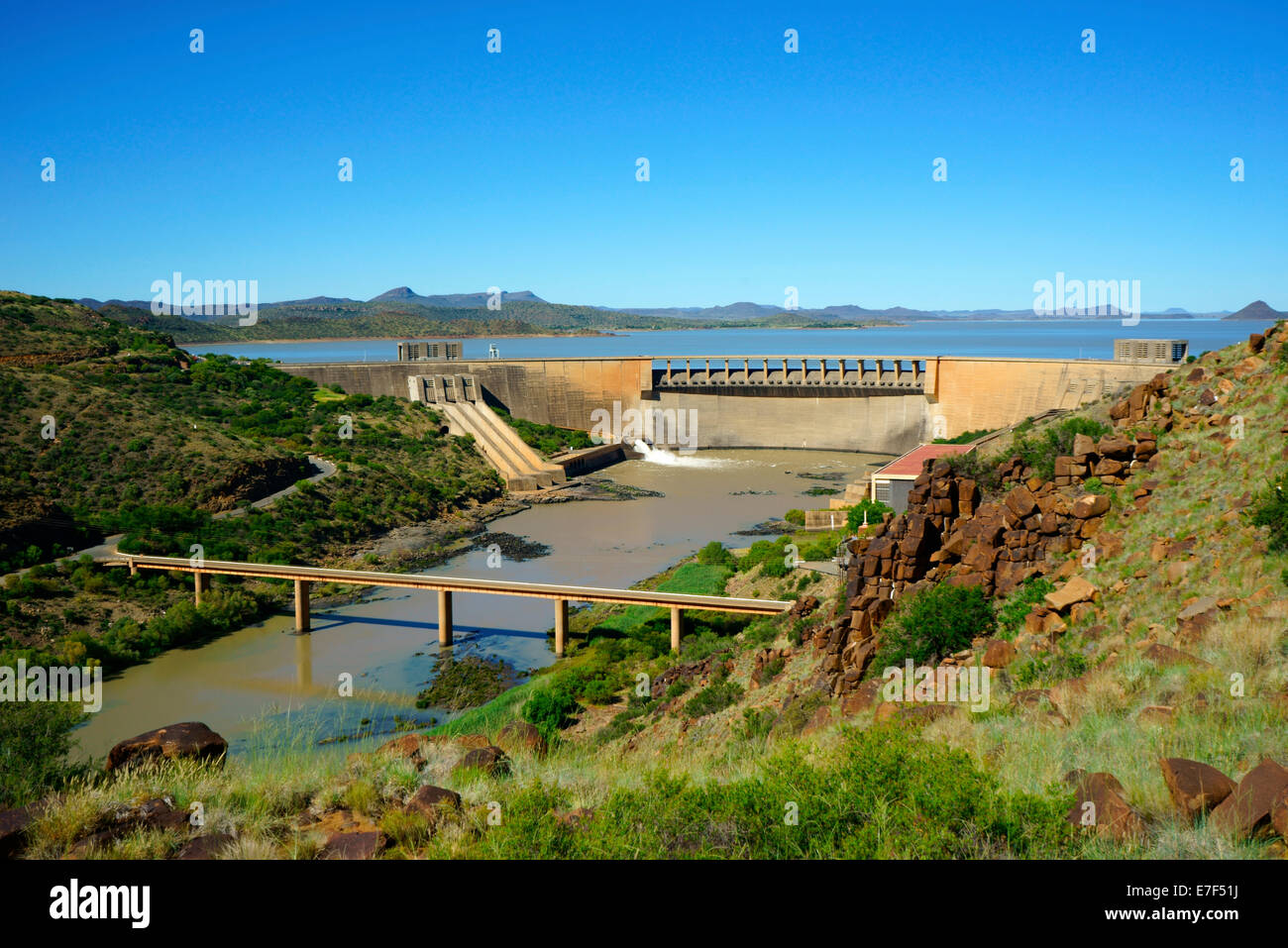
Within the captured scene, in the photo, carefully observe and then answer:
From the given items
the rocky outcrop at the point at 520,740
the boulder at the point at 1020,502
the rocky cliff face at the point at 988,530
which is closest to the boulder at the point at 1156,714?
the rocky cliff face at the point at 988,530

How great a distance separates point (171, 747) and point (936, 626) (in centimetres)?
856

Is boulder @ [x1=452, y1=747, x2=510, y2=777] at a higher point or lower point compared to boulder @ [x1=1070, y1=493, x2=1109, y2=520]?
lower

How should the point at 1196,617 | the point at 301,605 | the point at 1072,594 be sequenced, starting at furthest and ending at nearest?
the point at 301,605, the point at 1072,594, the point at 1196,617

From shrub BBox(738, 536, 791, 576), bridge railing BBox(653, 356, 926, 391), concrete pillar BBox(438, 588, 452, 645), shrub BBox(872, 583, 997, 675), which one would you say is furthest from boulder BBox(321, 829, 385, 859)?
bridge railing BBox(653, 356, 926, 391)

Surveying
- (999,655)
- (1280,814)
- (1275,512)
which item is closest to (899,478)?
(999,655)

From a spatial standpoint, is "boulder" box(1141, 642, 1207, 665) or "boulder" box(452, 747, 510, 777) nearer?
"boulder" box(452, 747, 510, 777)

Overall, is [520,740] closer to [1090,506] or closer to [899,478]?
[1090,506]

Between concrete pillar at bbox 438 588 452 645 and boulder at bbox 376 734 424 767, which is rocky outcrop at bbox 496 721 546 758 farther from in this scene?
concrete pillar at bbox 438 588 452 645

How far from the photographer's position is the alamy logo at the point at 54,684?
792 inches

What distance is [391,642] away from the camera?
27.7m

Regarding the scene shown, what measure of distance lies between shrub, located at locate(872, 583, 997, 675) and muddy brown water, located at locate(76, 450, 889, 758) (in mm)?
7225

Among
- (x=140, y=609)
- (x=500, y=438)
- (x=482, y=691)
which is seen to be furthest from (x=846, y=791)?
(x=500, y=438)

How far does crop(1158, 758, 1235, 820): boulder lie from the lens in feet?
18.3

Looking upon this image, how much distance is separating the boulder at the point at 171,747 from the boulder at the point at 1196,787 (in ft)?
24.4
